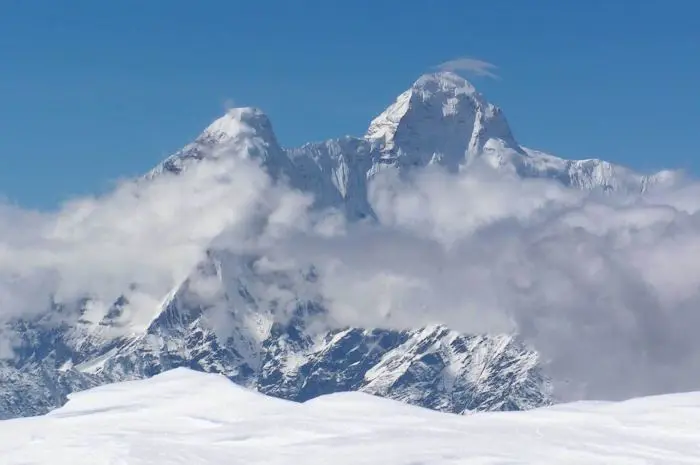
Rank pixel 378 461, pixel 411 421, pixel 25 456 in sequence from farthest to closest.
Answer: pixel 411 421 → pixel 25 456 → pixel 378 461

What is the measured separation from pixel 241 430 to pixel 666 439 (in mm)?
41185

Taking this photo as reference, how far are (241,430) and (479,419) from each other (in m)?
24.5

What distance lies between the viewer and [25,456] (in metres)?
130

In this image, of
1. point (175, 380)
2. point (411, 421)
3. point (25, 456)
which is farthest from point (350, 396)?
point (25, 456)

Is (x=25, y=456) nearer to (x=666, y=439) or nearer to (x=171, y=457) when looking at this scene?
(x=171, y=457)

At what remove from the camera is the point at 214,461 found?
12456 cm

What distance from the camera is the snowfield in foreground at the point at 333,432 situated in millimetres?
123125

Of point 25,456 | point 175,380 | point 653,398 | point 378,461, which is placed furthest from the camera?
point 175,380

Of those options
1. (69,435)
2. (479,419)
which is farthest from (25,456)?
(479,419)

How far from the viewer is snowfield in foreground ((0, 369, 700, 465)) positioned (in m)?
123

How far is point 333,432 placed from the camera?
440 feet

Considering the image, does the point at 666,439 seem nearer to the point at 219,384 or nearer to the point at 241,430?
the point at 241,430

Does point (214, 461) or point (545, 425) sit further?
point (545, 425)

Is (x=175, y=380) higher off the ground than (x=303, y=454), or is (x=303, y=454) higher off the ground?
(x=175, y=380)
